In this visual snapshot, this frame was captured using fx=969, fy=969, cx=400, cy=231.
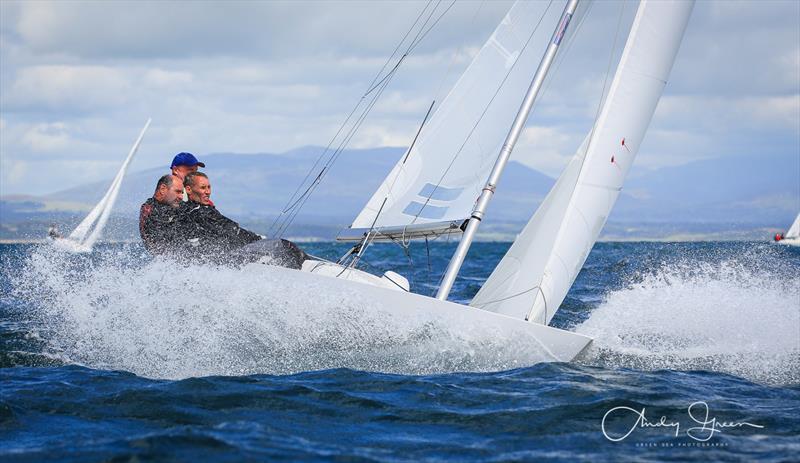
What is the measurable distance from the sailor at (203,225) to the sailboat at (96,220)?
3277cm

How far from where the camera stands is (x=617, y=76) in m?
8.95

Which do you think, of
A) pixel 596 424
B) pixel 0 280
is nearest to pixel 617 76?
pixel 596 424

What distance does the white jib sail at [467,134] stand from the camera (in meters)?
9.64

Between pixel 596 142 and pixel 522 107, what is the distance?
0.84m

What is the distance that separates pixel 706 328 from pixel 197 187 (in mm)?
4923

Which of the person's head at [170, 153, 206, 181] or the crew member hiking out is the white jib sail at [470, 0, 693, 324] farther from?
the person's head at [170, 153, 206, 181]

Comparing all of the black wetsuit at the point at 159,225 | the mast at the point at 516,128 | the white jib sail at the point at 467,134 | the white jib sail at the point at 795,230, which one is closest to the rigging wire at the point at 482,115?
the white jib sail at the point at 467,134

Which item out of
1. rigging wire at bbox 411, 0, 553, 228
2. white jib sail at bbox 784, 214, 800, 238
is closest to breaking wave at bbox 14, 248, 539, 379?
rigging wire at bbox 411, 0, 553, 228

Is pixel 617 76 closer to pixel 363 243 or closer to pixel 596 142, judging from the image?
pixel 596 142

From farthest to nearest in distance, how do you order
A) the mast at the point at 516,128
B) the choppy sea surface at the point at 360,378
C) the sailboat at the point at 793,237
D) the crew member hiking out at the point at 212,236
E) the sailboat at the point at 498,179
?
the sailboat at the point at 793,237
the mast at the point at 516,128
the crew member hiking out at the point at 212,236
the sailboat at the point at 498,179
the choppy sea surface at the point at 360,378

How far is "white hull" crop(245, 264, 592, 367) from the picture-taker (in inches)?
315

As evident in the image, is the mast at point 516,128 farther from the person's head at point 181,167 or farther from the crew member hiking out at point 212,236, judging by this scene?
the person's head at point 181,167

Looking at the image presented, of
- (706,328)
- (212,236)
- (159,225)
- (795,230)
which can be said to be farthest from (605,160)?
(795,230)

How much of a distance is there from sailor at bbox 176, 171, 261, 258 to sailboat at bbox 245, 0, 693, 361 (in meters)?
0.48
